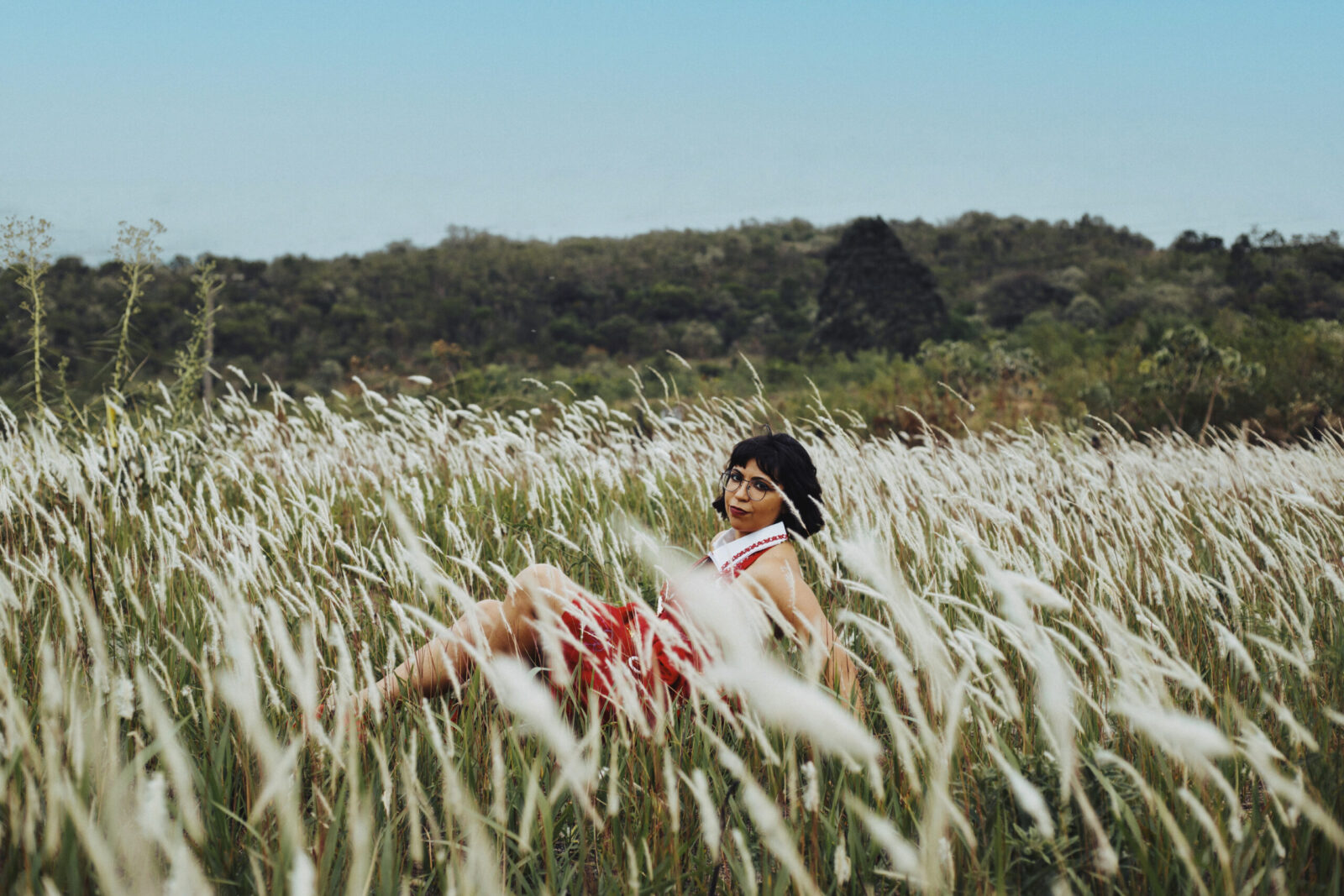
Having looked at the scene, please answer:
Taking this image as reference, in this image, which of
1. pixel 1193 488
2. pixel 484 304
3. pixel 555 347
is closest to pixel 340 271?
pixel 484 304

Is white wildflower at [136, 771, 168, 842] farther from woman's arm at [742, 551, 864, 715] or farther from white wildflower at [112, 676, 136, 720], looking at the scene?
woman's arm at [742, 551, 864, 715]

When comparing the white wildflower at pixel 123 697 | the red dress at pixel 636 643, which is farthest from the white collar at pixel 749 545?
the white wildflower at pixel 123 697

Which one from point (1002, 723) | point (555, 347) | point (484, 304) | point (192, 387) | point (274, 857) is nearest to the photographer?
point (274, 857)

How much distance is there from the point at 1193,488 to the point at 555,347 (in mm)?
33743

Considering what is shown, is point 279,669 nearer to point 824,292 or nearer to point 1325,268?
A: point 824,292

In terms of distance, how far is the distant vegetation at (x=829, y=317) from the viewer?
473 inches

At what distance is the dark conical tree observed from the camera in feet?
120

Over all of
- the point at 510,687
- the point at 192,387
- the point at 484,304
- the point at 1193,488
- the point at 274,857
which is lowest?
the point at 1193,488

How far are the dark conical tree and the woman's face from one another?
112 ft

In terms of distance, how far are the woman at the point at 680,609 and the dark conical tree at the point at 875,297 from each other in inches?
1342

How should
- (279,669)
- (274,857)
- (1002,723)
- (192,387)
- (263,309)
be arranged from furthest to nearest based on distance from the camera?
(263,309)
(192,387)
(279,669)
(1002,723)
(274,857)

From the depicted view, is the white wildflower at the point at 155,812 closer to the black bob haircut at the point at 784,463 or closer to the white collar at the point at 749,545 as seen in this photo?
the white collar at the point at 749,545

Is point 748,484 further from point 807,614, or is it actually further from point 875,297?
point 875,297

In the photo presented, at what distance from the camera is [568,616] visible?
2.30 metres
